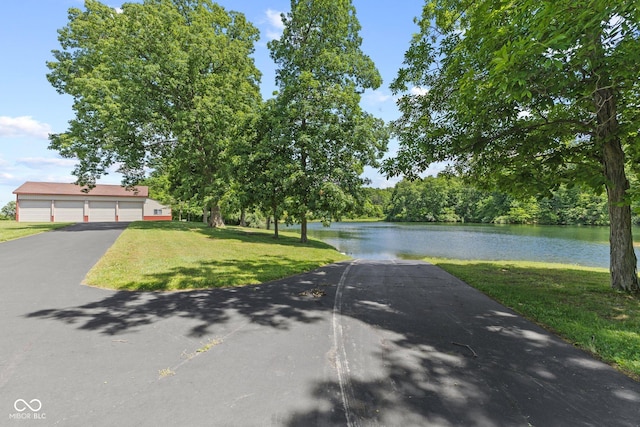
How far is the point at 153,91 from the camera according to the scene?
21.0 metres

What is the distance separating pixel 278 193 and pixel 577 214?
2702 inches

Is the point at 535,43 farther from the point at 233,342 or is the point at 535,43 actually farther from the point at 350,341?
the point at 233,342

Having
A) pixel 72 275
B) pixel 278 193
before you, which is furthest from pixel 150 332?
pixel 278 193

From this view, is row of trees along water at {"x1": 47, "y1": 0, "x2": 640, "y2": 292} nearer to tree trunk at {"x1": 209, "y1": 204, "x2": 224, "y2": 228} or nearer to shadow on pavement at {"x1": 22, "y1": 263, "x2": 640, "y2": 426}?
tree trunk at {"x1": 209, "y1": 204, "x2": 224, "y2": 228}

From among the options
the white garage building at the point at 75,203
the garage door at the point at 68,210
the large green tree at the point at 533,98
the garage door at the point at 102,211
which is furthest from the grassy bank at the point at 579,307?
the garage door at the point at 68,210

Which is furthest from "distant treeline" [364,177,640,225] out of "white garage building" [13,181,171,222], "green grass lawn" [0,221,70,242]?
"green grass lawn" [0,221,70,242]

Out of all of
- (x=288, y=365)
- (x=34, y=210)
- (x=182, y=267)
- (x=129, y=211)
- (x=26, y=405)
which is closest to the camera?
(x=26, y=405)

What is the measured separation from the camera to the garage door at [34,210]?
37.2 m

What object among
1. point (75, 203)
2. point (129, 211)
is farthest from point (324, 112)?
point (75, 203)

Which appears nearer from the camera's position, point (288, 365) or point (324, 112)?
point (288, 365)

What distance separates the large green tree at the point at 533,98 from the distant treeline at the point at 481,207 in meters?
38.3

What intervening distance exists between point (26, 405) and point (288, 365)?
2.52 m

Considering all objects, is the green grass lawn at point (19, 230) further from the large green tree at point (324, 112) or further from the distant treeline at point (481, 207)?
the distant treeline at point (481, 207)

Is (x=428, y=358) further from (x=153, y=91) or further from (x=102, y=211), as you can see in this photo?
(x=102, y=211)
